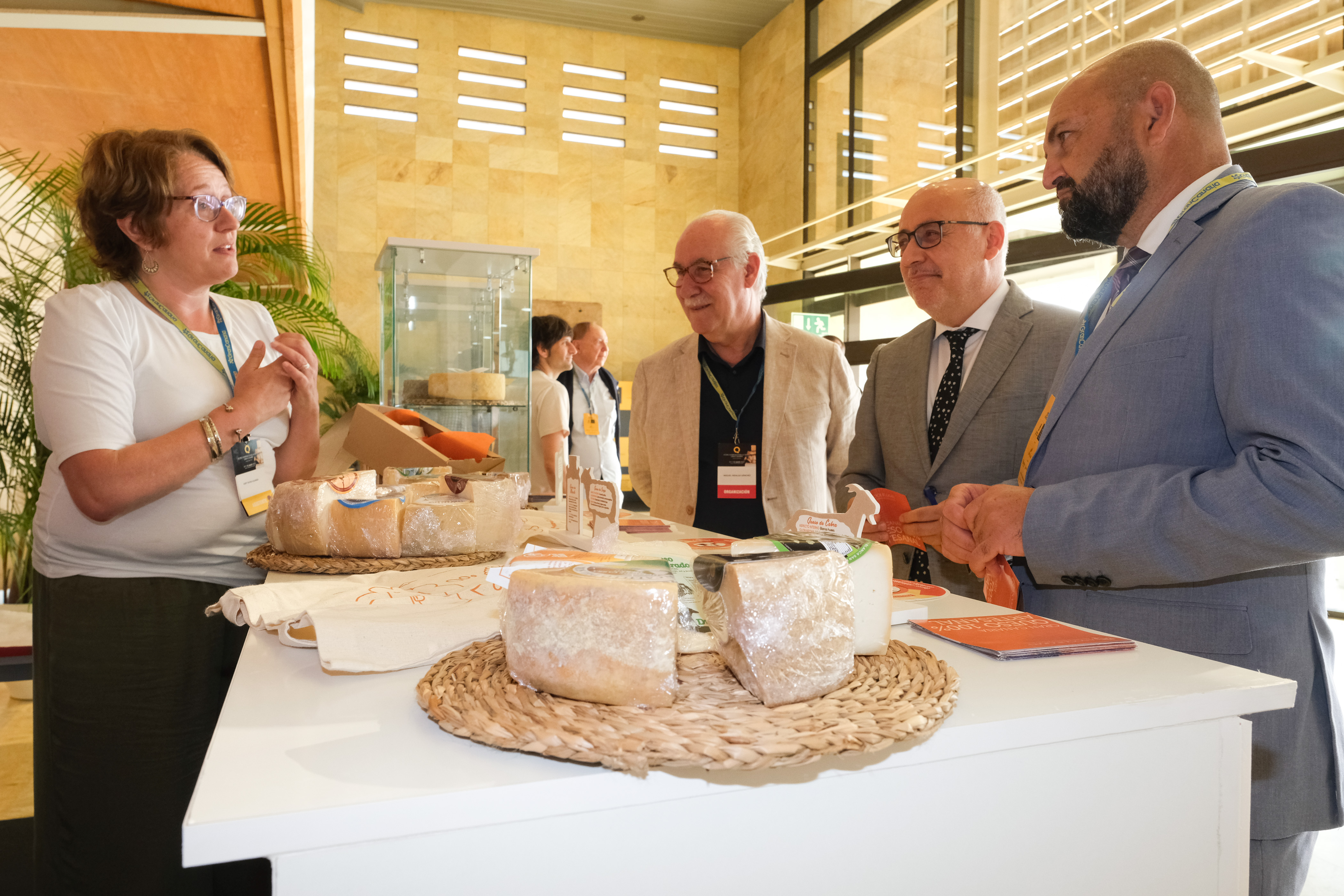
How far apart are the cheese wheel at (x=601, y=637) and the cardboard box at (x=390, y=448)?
1.33 meters

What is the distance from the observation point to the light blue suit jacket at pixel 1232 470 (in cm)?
114

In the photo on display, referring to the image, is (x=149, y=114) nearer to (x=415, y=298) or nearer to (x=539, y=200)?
(x=415, y=298)

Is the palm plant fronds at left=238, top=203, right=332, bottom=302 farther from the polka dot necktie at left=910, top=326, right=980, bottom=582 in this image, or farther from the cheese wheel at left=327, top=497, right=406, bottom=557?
the polka dot necktie at left=910, top=326, right=980, bottom=582

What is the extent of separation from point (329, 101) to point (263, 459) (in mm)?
9966

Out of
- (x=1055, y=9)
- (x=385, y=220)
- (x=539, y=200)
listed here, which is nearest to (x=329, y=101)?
(x=385, y=220)

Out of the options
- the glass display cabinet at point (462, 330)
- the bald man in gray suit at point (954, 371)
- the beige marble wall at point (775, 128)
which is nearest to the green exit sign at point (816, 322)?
the beige marble wall at point (775, 128)

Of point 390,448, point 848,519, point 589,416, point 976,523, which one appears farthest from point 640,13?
point 848,519

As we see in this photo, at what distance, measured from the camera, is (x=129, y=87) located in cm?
233

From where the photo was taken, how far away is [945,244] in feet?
6.98

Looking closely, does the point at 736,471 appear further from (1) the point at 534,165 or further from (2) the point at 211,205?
(1) the point at 534,165

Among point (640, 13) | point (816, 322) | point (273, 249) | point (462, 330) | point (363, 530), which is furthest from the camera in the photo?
point (640, 13)

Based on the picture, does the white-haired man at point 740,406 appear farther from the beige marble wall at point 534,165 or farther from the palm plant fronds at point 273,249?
the beige marble wall at point 534,165

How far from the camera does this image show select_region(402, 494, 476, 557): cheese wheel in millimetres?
1465

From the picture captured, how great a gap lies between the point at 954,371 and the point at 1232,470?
0.94m
